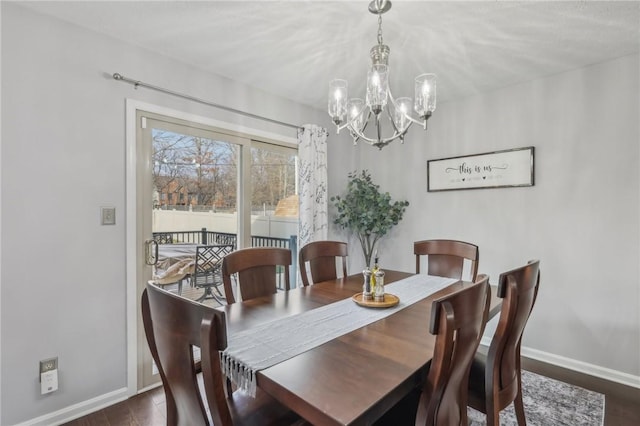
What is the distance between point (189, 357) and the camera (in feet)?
2.94

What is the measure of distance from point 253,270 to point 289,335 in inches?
30.6

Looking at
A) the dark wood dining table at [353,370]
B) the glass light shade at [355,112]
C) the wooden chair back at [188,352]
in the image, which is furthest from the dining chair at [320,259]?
the wooden chair back at [188,352]

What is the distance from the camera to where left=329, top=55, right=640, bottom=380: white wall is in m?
2.38

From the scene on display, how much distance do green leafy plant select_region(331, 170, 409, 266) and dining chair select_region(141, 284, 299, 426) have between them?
8.20ft

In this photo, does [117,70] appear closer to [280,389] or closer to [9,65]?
[9,65]

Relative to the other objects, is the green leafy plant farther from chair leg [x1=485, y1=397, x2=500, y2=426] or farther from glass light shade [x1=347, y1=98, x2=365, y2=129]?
chair leg [x1=485, y1=397, x2=500, y2=426]

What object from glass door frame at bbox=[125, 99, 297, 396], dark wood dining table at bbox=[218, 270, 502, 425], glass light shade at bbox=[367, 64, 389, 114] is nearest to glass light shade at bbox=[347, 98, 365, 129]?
glass light shade at bbox=[367, 64, 389, 114]

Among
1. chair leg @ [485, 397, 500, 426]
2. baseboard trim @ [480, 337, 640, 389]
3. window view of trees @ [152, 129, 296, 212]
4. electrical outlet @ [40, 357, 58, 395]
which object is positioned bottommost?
baseboard trim @ [480, 337, 640, 389]

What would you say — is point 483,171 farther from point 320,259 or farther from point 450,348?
point 450,348

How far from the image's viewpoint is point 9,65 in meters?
1.75

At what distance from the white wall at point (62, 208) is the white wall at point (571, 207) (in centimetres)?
308

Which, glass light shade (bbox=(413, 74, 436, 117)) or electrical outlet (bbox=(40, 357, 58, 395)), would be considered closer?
glass light shade (bbox=(413, 74, 436, 117))

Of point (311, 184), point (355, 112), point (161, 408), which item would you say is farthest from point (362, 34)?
point (161, 408)

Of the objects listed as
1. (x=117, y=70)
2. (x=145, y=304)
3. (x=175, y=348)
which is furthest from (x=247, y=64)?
(x=175, y=348)
